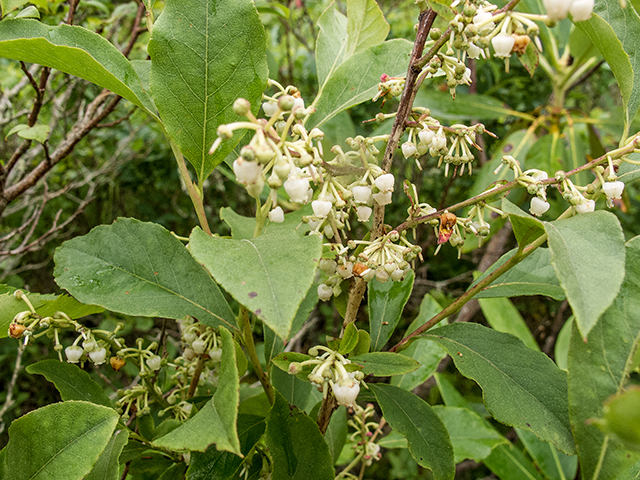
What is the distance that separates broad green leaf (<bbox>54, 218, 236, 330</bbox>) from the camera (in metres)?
0.65

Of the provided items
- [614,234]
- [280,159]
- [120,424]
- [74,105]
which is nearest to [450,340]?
[614,234]

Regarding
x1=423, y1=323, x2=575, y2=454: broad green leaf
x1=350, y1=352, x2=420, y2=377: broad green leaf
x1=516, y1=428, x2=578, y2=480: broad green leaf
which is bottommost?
x1=516, y1=428, x2=578, y2=480: broad green leaf

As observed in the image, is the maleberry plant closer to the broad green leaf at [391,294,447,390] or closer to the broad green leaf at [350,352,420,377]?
the broad green leaf at [350,352,420,377]

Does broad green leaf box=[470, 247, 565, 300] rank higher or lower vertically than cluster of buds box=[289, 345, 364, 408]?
higher

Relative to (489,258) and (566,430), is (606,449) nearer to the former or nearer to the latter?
(566,430)

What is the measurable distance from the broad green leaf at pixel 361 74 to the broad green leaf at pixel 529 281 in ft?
1.23

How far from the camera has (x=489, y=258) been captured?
1740mm

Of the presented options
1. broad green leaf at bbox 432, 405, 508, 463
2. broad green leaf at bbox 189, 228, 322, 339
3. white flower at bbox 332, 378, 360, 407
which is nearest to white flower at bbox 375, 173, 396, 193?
broad green leaf at bbox 189, 228, 322, 339

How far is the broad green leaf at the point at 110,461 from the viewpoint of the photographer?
24.6 inches

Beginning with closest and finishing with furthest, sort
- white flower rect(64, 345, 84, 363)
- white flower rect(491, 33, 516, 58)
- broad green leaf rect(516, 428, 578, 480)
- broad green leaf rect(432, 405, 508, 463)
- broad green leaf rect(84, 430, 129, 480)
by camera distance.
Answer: white flower rect(491, 33, 516, 58), broad green leaf rect(84, 430, 129, 480), white flower rect(64, 345, 84, 363), broad green leaf rect(432, 405, 508, 463), broad green leaf rect(516, 428, 578, 480)

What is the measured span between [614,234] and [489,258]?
1.31 metres

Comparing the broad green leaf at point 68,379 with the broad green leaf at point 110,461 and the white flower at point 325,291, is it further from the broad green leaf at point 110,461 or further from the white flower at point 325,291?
the white flower at point 325,291

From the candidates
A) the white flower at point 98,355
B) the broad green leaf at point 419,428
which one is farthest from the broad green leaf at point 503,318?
the white flower at point 98,355

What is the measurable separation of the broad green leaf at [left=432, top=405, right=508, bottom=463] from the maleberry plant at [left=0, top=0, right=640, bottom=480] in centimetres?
46
